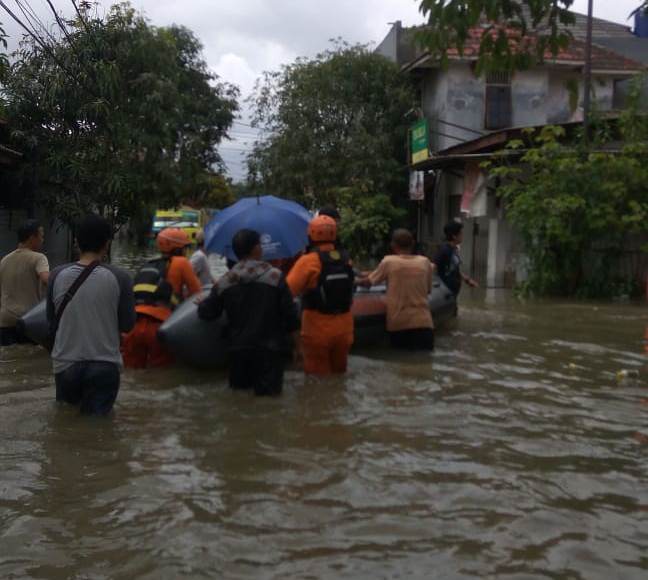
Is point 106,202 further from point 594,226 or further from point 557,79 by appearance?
point 557,79

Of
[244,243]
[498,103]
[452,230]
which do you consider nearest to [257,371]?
[244,243]

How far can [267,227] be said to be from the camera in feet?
32.0

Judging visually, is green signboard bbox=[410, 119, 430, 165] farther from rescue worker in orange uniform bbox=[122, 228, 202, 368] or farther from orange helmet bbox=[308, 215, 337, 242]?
orange helmet bbox=[308, 215, 337, 242]

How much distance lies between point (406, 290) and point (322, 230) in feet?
6.56

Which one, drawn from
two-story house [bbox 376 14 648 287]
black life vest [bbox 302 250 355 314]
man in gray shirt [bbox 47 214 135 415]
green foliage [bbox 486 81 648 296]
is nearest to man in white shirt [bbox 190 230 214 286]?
black life vest [bbox 302 250 355 314]

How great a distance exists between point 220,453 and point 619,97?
76.5ft

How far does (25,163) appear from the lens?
16625mm

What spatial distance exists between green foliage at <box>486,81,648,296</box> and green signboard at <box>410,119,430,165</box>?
17.1 feet

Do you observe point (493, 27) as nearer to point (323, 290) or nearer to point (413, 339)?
point (323, 290)

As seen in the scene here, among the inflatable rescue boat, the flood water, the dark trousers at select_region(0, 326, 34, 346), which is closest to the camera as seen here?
the flood water

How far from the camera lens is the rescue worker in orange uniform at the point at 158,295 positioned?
8391 millimetres

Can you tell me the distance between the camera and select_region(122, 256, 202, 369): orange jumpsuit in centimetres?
838

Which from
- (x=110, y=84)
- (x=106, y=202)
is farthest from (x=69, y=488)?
(x=106, y=202)

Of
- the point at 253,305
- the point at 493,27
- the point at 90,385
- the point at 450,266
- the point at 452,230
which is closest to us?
the point at 493,27
